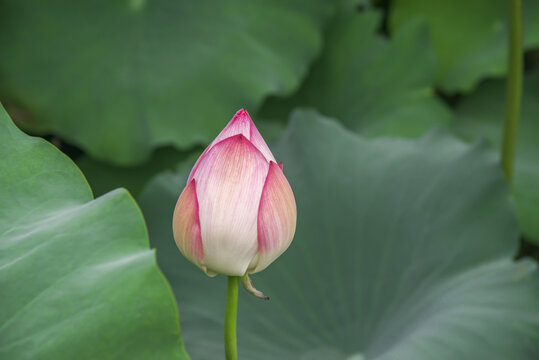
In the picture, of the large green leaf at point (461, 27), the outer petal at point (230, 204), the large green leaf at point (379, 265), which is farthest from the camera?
the large green leaf at point (461, 27)

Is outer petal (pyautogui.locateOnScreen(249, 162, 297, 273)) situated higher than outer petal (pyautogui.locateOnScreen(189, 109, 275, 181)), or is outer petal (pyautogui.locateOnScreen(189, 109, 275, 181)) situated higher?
outer petal (pyautogui.locateOnScreen(189, 109, 275, 181))

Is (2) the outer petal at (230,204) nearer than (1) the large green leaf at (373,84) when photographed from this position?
Yes

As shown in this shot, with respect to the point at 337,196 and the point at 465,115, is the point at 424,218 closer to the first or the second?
the point at 337,196

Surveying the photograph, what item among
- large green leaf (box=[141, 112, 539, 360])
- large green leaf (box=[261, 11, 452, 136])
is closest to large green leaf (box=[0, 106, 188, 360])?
large green leaf (box=[141, 112, 539, 360])

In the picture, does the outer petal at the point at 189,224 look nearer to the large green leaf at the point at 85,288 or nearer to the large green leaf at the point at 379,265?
the large green leaf at the point at 85,288

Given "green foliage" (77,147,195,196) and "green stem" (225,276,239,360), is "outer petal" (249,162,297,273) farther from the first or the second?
"green foliage" (77,147,195,196)

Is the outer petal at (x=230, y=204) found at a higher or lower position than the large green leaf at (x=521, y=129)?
higher

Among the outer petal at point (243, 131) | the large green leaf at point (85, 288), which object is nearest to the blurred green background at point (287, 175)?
the large green leaf at point (85, 288)
